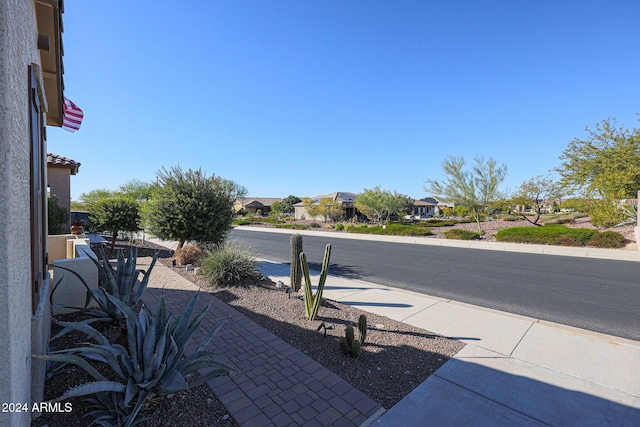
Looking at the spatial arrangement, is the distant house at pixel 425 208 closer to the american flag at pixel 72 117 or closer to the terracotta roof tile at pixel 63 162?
the terracotta roof tile at pixel 63 162

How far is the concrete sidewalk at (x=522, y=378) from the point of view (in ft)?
9.42

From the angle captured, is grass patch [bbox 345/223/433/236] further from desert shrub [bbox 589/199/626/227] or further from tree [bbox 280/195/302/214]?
tree [bbox 280/195/302/214]

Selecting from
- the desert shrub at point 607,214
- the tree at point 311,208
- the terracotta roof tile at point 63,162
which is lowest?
the desert shrub at point 607,214

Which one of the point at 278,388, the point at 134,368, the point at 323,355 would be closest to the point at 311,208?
the point at 323,355

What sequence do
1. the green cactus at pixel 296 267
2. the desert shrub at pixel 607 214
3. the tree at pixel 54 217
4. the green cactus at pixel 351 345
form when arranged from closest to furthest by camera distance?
the green cactus at pixel 351 345 → the green cactus at pixel 296 267 → the tree at pixel 54 217 → the desert shrub at pixel 607 214

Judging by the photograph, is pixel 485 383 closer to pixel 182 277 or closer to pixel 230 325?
pixel 230 325

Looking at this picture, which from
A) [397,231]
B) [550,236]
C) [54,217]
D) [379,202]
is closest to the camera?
[54,217]

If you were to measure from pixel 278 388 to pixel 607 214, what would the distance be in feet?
76.7

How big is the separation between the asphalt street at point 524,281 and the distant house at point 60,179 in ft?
31.4

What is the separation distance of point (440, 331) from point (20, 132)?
5.64 metres

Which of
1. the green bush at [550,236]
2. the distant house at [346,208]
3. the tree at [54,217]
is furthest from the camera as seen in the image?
the distant house at [346,208]

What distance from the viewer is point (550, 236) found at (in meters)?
16.2

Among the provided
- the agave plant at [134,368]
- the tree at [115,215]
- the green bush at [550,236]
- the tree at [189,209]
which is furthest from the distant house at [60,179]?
the green bush at [550,236]

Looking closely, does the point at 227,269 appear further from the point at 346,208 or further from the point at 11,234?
the point at 346,208
